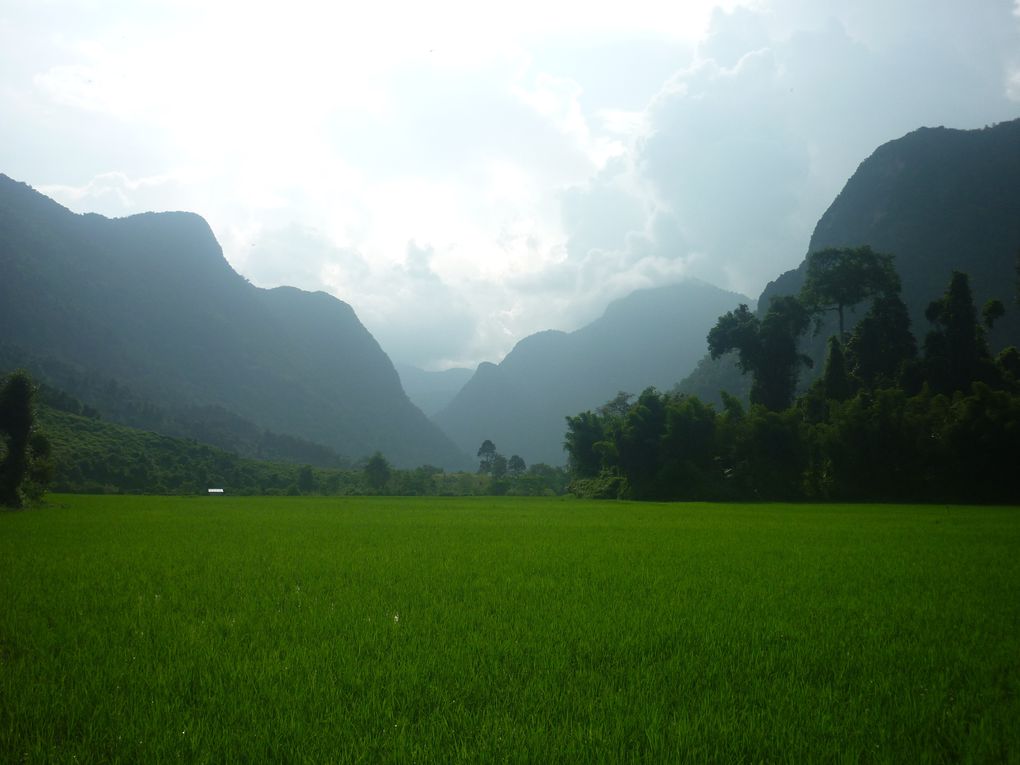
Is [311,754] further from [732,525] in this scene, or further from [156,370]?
[156,370]

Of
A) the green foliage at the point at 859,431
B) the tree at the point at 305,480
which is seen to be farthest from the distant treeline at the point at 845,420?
the tree at the point at 305,480

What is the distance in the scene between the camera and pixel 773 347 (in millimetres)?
49594

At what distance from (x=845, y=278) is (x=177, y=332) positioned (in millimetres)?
152608

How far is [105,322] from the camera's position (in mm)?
131875

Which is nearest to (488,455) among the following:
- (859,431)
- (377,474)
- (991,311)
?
(377,474)

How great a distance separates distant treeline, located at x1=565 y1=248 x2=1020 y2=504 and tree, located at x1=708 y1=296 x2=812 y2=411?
0.34 feet

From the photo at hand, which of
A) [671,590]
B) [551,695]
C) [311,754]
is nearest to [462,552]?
[671,590]

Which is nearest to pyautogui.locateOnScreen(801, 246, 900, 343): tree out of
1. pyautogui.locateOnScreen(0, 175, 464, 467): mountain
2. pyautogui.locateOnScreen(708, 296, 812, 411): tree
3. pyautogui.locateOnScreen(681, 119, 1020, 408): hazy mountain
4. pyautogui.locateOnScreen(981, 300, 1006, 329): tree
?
pyautogui.locateOnScreen(708, 296, 812, 411): tree

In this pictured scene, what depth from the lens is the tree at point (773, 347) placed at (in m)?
49.5

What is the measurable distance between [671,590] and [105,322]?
510ft

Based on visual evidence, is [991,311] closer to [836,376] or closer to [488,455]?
[836,376]

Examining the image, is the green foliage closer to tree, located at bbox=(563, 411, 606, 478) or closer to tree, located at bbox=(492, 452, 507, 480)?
tree, located at bbox=(563, 411, 606, 478)

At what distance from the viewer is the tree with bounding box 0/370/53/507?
21438 mm

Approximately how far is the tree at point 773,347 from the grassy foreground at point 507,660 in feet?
139
